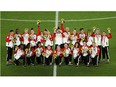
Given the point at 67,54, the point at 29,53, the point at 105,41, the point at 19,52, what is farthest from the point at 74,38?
the point at 19,52

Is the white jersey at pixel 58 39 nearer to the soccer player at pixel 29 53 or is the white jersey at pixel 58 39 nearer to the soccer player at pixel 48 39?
the soccer player at pixel 48 39

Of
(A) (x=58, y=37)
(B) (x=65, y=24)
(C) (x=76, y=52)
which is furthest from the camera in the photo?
(B) (x=65, y=24)

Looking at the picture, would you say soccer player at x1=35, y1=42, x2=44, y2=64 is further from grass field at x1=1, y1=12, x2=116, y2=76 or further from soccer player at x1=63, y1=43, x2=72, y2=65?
soccer player at x1=63, y1=43, x2=72, y2=65

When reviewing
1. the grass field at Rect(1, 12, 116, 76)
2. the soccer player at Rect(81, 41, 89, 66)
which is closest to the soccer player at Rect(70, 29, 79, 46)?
the soccer player at Rect(81, 41, 89, 66)

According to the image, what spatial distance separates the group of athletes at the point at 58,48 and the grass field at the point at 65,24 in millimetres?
317

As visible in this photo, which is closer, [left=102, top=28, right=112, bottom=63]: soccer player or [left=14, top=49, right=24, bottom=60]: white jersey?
[left=14, top=49, right=24, bottom=60]: white jersey

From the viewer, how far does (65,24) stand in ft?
97.8

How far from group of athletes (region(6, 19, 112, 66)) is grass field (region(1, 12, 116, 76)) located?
0.32 meters

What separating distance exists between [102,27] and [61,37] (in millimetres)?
6050

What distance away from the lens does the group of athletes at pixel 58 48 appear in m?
23.2

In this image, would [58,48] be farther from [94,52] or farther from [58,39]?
[94,52]

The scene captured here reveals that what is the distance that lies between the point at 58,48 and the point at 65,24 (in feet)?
22.3

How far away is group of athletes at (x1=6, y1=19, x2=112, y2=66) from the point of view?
23.2 meters

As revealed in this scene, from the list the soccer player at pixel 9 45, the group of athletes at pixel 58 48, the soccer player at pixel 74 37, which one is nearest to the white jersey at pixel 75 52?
the group of athletes at pixel 58 48
